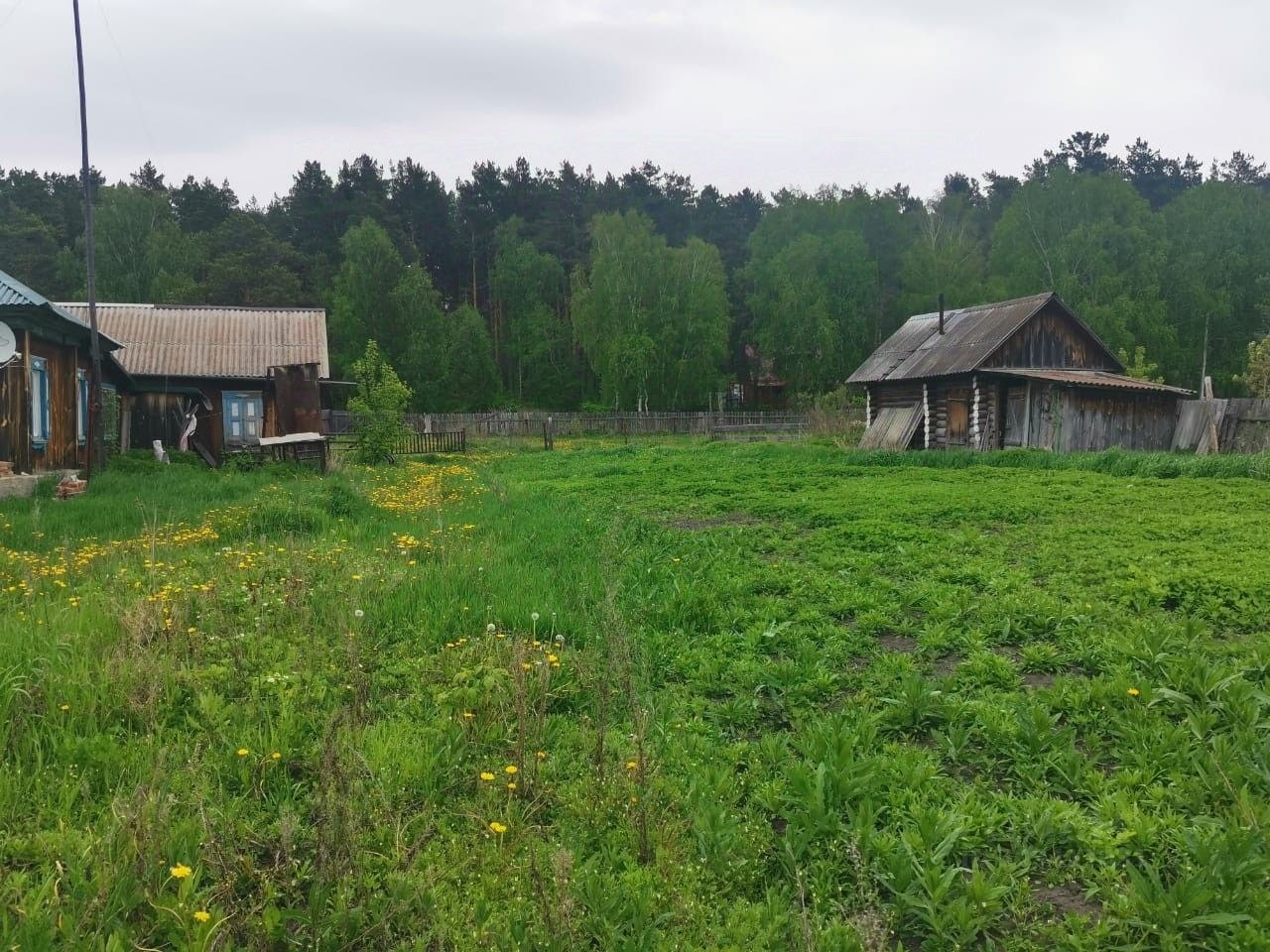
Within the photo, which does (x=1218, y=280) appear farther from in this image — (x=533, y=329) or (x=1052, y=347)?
(x=533, y=329)

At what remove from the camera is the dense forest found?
42719mm

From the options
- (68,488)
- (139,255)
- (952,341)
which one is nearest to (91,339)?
(68,488)

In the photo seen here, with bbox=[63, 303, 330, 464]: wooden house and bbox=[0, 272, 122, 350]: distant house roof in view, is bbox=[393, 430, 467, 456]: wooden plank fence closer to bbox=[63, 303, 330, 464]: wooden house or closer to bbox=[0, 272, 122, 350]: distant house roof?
bbox=[63, 303, 330, 464]: wooden house

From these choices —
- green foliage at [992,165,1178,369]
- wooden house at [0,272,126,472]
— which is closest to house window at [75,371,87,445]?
wooden house at [0,272,126,472]

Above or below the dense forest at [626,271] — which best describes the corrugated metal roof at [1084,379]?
below

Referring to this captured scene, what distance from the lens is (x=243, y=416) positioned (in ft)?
78.3

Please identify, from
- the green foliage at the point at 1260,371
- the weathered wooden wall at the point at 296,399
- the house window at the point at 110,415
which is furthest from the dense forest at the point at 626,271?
the house window at the point at 110,415

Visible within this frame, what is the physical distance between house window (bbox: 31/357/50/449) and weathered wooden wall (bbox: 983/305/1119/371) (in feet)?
76.3

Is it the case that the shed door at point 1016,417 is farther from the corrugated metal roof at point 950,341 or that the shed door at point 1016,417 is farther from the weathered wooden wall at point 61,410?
the weathered wooden wall at point 61,410

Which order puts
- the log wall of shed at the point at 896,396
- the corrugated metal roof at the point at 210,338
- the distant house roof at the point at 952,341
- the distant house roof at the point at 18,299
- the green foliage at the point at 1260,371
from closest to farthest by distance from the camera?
the distant house roof at the point at 18,299, the corrugated metal roof at the point at 210,338, the distant house roof at the point at 952,341, the log wall of shed at the point at 896,396, the green foliage at the point at 1260,371

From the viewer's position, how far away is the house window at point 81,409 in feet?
53.2

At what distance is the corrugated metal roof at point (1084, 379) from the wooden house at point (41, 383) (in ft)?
73.5

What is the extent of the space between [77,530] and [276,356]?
1677cm

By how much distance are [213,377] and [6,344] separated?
1078 centimetres
